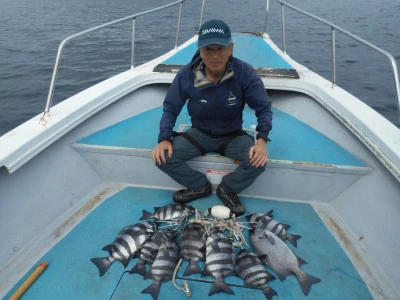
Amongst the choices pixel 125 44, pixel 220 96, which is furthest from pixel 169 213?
pixel 125 44

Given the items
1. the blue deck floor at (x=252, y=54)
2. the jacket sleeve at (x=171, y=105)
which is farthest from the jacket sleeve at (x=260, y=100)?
the blue deck floor at (x=252, y=54)

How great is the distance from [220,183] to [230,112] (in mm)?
817

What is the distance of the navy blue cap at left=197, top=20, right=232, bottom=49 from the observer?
2.50 m

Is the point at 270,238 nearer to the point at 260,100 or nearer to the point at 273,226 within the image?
the point at 273,226

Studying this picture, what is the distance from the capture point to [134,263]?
8.41ft

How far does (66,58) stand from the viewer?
Answer: 12414 mm

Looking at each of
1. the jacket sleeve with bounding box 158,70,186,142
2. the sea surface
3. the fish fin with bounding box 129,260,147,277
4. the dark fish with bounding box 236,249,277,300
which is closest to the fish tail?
the dark fish with bounding box 236,249,277,300

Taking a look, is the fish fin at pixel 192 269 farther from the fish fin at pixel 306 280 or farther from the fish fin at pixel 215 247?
the fish fin at pixel 306 280

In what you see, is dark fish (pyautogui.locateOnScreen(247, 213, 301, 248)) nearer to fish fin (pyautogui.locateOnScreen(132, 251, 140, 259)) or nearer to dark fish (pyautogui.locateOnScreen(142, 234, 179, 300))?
dark fish (pyautogui.locateOnScreen(142, 234, 179, 300))

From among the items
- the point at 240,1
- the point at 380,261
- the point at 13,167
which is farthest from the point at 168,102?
the point at 240,1

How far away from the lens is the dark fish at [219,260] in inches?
91.7

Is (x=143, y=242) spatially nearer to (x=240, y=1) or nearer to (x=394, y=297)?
(x=394, y=297)

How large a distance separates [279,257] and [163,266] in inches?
40.0

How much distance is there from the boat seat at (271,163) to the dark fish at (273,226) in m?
0.44
